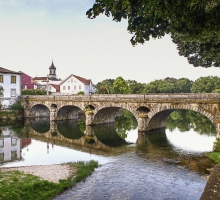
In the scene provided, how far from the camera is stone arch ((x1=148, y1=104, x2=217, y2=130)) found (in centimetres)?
2931

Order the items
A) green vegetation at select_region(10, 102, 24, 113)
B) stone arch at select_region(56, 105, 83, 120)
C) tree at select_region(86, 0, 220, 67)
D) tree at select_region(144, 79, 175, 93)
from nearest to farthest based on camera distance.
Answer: tree at select_region(86, 0, 220, 67)
stone arch at select_region(56, 105, 83, 120)
green vegetation at select_region(10, 102, 24, 113)
tree at select_region(144, 79, 175, 93)

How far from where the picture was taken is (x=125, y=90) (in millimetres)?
79438

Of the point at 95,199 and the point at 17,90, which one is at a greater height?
the point at 17,90

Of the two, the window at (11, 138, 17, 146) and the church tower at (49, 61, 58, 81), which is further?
the church tower at (49, 61, 58, 81)

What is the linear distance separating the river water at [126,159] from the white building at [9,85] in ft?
55.5

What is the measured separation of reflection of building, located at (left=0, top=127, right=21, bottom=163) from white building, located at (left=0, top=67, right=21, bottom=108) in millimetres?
17842

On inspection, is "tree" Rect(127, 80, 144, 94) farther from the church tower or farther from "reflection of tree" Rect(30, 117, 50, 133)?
"reflection of tree" Rect(30, 117, 50, 133)

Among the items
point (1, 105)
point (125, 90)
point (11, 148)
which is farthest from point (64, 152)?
point (125, 90)

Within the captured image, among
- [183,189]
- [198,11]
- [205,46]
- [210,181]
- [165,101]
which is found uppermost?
[205,46]

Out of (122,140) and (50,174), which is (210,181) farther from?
(122,140)

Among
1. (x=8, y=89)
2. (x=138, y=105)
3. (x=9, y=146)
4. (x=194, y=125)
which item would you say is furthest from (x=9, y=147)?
(x=194, y=125)

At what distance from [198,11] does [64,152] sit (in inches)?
817

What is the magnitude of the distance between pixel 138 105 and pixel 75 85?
5197 centimetres

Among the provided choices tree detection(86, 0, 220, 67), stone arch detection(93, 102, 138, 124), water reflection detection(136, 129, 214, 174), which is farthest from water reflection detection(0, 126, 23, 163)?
tree detection(86, 0, 220, 67)
